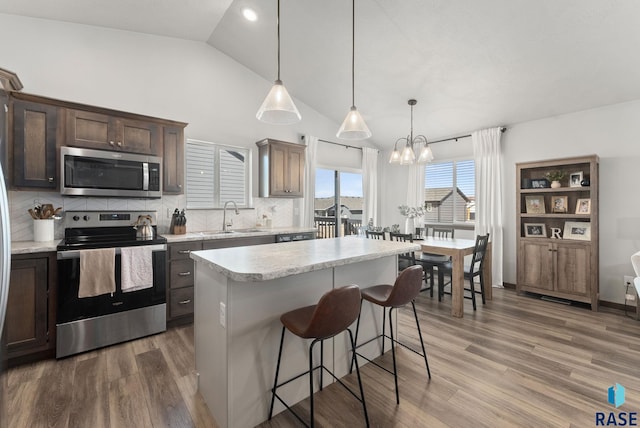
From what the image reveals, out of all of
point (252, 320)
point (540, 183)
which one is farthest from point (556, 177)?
point (252, 320)

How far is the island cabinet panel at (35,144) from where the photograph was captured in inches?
98.2

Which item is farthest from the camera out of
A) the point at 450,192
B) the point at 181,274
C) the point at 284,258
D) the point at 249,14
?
the point at 450,192

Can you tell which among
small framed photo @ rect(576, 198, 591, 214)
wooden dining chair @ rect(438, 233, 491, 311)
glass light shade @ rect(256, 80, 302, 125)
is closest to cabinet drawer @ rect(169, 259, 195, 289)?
glass light shade @ rect(256, 80, 302, 125)

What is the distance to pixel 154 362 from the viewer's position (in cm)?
239

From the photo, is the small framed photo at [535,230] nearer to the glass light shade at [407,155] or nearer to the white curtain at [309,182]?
the glass light shade at [407,155]

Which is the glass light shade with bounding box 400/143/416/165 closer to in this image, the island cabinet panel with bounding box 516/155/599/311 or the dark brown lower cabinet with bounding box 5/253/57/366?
the island cabinet panel with bounding box 516/155/599/311

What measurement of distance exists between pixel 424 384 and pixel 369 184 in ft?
14.1

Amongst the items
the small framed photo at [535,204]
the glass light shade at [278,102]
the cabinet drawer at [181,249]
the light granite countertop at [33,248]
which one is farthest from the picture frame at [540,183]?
the light granite countertop at [33,248]

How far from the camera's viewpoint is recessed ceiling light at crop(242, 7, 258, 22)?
328 centimetres

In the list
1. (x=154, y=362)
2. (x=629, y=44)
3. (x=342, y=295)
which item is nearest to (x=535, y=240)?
(x=629, y=44)

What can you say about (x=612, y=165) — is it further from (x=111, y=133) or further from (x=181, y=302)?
(x=111, y=133)

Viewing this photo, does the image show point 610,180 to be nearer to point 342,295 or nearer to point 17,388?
point 342,295

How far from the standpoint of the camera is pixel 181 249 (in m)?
3.10

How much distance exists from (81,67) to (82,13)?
0.52 meters
